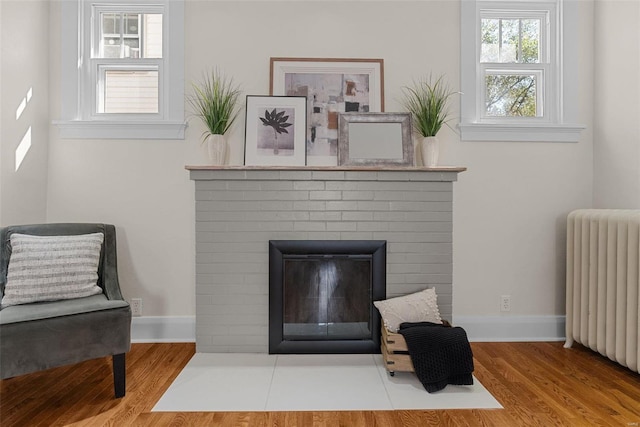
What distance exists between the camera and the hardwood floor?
1817 millimetres

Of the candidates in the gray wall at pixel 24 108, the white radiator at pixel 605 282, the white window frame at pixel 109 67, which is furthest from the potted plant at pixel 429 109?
the gray wall at pixel 24 108

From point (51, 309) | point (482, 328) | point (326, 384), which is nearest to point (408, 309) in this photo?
point (326, 384)

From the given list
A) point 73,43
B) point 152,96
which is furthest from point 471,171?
point 73,43

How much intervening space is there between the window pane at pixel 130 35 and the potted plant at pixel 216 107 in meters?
0.42

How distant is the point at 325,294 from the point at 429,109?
1416mm

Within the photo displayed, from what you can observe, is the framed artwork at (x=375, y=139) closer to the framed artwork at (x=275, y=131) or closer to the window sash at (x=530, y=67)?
the framed artwork at (x=275, y=131)

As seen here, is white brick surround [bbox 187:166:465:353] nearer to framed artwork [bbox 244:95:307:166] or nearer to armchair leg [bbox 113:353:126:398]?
framed artwork [bbox 244:95:307:166]

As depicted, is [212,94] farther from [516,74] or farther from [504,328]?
[504,328]

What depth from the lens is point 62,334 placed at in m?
1.87

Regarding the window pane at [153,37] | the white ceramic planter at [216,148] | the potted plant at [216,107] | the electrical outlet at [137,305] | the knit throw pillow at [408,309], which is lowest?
the electrical outlet at [137,305]

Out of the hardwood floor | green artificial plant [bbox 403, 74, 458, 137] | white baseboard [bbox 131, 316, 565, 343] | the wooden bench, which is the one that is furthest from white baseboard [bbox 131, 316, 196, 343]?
green artificial plant [bbox 403, 74, 458, 137]

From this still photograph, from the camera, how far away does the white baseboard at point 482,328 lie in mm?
2865

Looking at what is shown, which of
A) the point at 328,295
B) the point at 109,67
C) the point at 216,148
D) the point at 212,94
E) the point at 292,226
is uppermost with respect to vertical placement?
the point at 109,67

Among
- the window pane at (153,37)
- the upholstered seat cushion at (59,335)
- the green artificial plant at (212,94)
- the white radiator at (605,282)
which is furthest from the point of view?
the window pane at (153,37)
